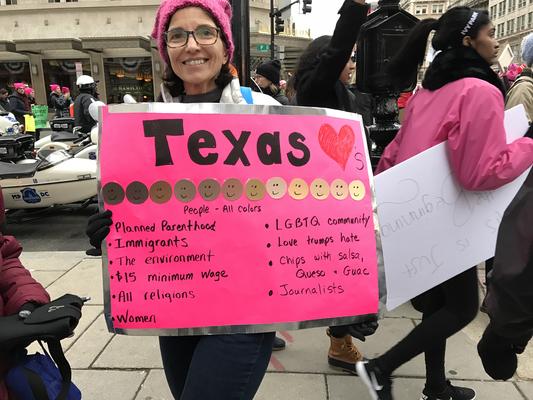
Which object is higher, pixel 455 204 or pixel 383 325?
pixel 455 204

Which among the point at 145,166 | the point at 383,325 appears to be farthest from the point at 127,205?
the point at 383,325

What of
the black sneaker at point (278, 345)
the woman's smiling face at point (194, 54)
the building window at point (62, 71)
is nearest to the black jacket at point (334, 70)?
the woman's smiling face at point (194, 54)

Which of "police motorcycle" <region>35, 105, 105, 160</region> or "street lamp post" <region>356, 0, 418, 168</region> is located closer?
"street lamp post" <region>356, 0, 418, 168</region>

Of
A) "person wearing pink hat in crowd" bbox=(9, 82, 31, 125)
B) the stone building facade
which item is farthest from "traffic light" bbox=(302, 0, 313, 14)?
"person wearing pink hat in crowd" bbox=(9, 82, 31, 125)

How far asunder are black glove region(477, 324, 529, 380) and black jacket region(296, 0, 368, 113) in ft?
4.81

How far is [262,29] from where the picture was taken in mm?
35938

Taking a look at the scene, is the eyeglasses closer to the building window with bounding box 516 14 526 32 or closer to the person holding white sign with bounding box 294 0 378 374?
the person holding white sign with bounding box 294 0 378 374

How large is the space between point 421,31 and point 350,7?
2.10 feet

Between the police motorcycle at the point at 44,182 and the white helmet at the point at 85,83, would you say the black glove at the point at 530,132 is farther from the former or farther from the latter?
the white helmet at the point at 85,83

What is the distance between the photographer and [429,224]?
8.04 ft

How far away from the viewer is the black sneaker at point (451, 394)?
105 inches

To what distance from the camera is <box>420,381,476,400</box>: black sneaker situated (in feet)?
8.75

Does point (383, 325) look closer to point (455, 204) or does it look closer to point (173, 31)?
point (455, 204)

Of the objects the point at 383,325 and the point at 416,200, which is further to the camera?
the point at 383,325
